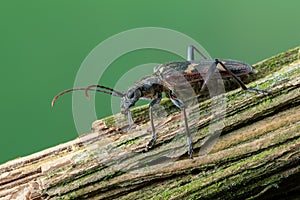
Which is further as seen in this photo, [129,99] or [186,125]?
[129,99]

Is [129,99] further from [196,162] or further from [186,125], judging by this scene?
[196,162]

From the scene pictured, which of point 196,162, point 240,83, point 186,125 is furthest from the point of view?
point 240,83

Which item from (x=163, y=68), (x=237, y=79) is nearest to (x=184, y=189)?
(x=237, y=79)

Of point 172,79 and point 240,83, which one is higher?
point 172,79

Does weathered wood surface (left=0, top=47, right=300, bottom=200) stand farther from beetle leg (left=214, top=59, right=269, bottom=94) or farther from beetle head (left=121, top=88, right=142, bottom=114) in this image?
beetle head (left=121, top=88, right=142, bottom=114)

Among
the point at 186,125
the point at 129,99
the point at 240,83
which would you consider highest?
the point at 129,99

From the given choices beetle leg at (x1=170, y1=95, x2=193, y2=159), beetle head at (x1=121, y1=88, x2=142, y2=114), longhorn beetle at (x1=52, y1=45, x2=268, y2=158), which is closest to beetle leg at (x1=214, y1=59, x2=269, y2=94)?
longhorn beetle at (x1=52, y1=45, x2=268, y2=158)

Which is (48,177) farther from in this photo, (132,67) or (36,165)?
(132,67)

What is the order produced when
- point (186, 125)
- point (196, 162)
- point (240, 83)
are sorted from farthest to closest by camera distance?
point (240, 83) < point (186, 125) < point (196, 162)

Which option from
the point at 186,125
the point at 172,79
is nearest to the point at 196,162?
the point at 186,125
